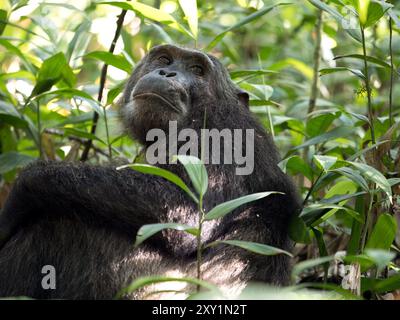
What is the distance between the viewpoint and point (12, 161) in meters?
6.57

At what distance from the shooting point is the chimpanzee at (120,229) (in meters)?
5.17

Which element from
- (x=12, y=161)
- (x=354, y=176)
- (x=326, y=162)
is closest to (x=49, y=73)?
(x=12, y=161)

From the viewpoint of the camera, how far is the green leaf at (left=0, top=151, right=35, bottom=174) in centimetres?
650

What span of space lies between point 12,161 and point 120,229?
182 cm

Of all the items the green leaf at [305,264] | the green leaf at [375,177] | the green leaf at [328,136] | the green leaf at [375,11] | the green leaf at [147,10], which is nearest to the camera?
the green leaf at [305,264]

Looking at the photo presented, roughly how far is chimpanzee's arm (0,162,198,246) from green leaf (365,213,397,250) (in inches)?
53.2

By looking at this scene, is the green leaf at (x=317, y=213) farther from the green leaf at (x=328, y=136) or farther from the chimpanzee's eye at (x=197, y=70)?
the chimpanzee's eye at (x=197, y=70)

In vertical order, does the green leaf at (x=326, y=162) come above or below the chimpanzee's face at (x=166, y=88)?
below

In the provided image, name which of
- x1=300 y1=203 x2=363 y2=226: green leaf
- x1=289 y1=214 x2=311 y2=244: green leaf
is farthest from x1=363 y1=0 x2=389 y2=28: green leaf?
x1=289 y1=214 x2=311 y2=244: green leaf

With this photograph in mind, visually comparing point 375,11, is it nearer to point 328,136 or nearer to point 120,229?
point 328,136

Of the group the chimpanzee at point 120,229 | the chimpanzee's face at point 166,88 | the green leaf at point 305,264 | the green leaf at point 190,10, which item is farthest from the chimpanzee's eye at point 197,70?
the green leaf at point 305,264

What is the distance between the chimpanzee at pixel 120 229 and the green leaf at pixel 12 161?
107 centimetres

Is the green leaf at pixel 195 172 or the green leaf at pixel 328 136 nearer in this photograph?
the green leaf at pixel 195 172

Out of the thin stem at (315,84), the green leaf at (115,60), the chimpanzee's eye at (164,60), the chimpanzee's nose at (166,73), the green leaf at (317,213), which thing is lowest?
the green leaf at (317,213)
